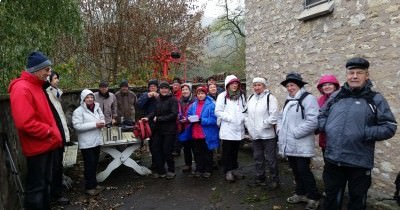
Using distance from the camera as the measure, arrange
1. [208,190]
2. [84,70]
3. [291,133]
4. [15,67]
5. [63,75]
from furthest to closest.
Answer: [84,70], [63,75], [15,67], [208,190], [291,133]

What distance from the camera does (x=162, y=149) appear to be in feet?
21.6

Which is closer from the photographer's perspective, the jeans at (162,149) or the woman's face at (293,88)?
the woman's face at (293,88)

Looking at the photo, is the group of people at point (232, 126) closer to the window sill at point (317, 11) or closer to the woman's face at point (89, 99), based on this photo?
the woman's face at point (89, 99)

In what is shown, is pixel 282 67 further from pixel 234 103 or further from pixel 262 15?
pixel 234 103

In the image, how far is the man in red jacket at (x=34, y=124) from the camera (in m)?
3.92

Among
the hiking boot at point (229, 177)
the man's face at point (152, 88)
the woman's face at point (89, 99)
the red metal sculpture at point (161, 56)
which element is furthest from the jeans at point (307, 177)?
the red metal sculpture at point (161, 56)

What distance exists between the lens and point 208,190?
586 centimetres

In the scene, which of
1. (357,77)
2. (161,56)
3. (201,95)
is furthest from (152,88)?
(161,56)

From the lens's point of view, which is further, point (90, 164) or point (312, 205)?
point (90, 164)

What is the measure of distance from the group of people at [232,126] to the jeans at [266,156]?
2 cm

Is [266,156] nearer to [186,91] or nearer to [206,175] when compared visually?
[206,175]

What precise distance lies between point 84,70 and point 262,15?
30.4ft

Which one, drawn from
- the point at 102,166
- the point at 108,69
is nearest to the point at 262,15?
the point at 102,166

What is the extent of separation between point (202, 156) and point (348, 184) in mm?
3102
